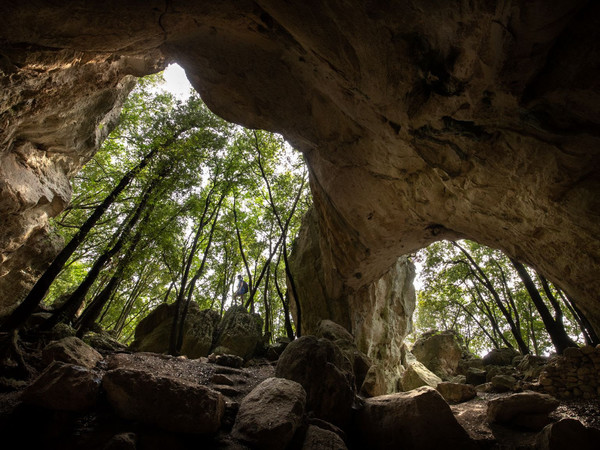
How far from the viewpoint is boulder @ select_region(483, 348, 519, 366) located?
43.5 ft

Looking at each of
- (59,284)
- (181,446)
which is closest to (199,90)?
(181,446)

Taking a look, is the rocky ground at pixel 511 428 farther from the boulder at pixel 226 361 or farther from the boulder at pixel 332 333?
the boulder at pixel 226 361

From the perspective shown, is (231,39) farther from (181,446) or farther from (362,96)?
(181,446)

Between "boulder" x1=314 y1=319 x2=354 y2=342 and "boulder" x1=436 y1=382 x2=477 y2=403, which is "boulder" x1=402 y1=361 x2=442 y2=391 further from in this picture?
"boulder" x1=314 y1=319 x2=354 y2=342

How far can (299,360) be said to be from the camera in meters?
5.39

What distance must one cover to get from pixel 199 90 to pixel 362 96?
484 cm

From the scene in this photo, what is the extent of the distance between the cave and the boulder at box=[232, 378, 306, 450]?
494cm

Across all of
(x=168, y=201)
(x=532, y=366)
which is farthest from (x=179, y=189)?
(x=532, y=366)

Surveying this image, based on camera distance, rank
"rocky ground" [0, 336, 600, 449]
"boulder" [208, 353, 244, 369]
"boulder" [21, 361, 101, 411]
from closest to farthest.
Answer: "rocky ground" [0, 336, 600, 449] < "boulder" [21, 361, 101, 411] < "boulder" [208, 353, 244, 369]

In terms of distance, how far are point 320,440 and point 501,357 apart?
14.5 meters

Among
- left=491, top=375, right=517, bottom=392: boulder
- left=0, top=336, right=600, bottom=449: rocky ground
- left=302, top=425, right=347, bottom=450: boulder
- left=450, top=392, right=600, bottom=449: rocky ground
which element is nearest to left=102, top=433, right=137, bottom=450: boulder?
left=0, top=336, right=600, bottom=449: rocky ground

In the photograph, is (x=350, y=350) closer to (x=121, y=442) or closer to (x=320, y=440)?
(x=320, y=440)

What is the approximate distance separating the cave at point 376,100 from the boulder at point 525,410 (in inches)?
93.1

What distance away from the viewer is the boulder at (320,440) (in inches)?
137
